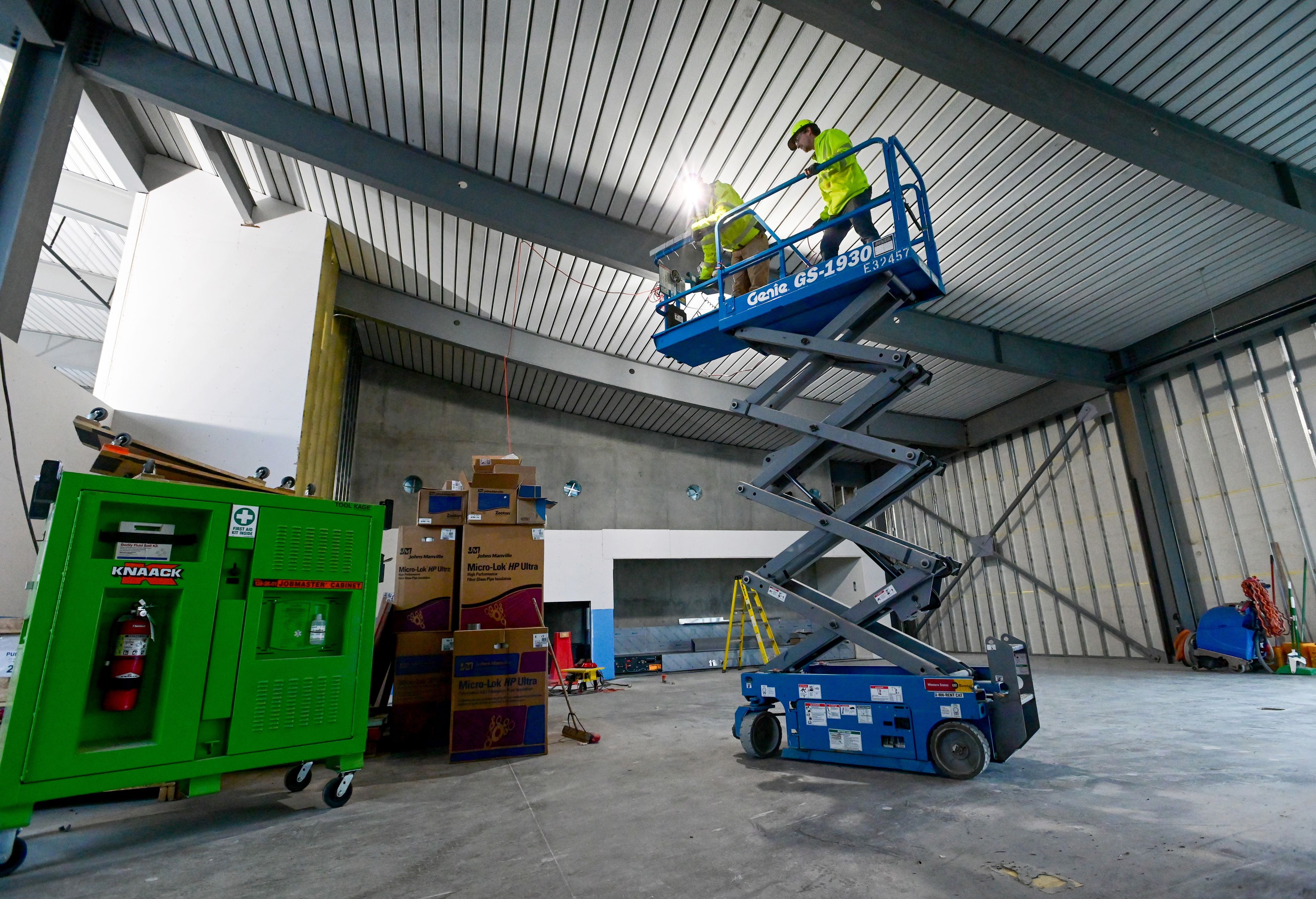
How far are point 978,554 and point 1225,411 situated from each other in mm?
5863

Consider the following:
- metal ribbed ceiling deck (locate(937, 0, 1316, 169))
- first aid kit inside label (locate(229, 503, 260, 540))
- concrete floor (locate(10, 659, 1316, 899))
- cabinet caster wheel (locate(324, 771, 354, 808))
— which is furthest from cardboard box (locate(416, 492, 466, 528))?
metal ribbed ceiling deck (locate(937, 0, 1316, 169))

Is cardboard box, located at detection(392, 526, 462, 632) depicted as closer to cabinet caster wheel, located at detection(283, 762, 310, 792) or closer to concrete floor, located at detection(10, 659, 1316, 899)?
concrete floor, located at detection(10, 659, 1316, 899)

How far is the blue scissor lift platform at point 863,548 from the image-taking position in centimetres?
399

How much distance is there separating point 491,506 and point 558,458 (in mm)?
9482

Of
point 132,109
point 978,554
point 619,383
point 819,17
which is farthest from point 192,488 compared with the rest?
point 978,554

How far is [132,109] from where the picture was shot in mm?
7789

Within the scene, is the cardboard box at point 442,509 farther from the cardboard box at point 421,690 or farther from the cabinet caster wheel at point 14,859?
the cabinet caster wheel at point 14,859

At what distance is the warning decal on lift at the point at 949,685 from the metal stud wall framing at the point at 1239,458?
32.7ft

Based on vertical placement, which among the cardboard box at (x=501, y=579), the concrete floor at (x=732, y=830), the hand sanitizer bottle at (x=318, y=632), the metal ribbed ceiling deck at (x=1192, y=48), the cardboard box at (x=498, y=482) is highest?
the metal ribbed ceiling deck at (x=1192, y=48)

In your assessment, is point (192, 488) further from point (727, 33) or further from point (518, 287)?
point (518, 287)

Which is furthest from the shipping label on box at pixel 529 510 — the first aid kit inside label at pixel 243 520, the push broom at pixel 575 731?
the first aid kit inside label at pixel 243 520

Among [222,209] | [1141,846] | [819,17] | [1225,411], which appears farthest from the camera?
[1225,411]

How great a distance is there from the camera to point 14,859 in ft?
9.28

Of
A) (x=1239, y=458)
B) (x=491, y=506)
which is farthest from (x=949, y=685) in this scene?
(x=1239, y=458)
